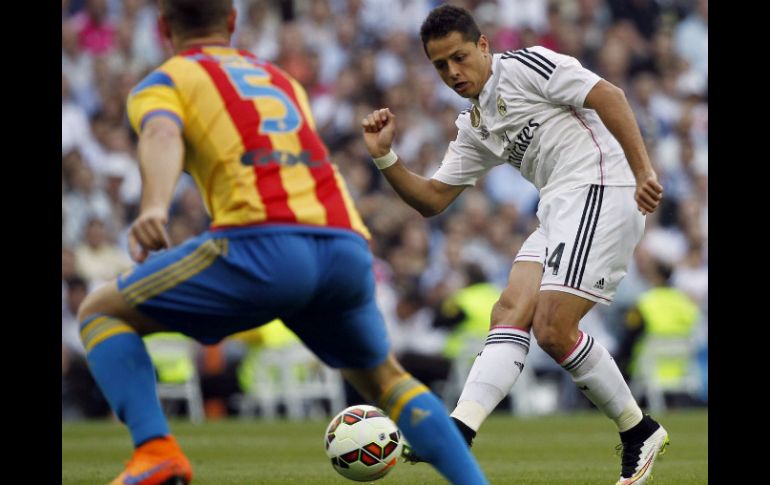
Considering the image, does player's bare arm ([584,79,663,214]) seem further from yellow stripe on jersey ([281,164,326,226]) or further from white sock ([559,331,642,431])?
yellow stripe on jersey ([281,164,326,226])

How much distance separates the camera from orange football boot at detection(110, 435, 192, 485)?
475cm

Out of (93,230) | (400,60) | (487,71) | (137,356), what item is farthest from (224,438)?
(400,60)

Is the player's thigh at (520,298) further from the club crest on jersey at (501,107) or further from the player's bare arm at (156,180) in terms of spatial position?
the player's bare arm at (156,180)

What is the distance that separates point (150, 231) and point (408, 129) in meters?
13.4

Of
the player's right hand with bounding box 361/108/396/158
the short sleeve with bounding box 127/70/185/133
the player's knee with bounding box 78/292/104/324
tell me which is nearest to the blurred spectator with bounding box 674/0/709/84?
the player's right hand with bounding box 361/108/396/158

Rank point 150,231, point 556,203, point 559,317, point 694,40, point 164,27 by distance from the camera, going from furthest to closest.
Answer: point 694,40 → point 556,203 → point 559,317 → point 164,27 → point 150,231

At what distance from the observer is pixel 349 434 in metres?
7.04

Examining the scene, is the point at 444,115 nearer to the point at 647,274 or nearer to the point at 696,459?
the point at 647,274

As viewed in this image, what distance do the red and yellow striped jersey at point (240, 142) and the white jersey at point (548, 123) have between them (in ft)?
7.28

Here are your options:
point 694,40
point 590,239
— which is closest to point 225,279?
point 590,239

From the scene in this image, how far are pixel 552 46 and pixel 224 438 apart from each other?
916 centimetres

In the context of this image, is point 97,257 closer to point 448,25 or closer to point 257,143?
point 448,25

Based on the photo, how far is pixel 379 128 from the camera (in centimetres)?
632

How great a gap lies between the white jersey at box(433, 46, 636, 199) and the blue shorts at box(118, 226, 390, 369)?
2225 mm
